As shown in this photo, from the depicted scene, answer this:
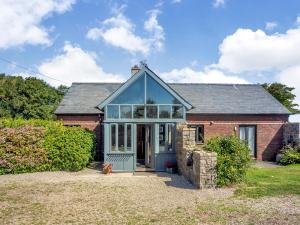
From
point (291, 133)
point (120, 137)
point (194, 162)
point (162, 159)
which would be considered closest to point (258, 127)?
point (291, 133)

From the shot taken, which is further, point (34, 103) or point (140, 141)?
point (34, 103)

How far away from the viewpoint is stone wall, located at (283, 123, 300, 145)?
72.7 ft

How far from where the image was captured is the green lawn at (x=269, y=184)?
11766 millimetres

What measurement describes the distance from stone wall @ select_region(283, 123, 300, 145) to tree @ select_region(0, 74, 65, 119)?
26.1 m

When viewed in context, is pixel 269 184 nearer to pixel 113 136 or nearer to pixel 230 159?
pixel 230 159

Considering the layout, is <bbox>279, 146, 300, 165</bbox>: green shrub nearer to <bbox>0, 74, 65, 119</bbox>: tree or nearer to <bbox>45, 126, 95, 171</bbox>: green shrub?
<bbox>45, 126, 95, 171</bbox>: green shrub

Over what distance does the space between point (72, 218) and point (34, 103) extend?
3244 centimetres

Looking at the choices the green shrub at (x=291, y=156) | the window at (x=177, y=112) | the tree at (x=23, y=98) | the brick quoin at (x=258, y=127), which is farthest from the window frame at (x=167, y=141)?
the tree at (x=23, y=98)

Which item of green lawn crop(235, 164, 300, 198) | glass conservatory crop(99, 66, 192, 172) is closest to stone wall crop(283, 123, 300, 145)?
green lawn crop(235, 164, 300, 198)

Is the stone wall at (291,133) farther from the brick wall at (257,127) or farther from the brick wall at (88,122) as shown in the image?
the brick wall at (88,122)

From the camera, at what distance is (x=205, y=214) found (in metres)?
9.17

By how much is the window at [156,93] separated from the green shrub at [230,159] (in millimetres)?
4938

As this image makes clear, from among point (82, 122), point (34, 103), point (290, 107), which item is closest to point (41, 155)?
point (82, 122)

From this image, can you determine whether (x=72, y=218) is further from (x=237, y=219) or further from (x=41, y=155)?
(x=41, y=155)
